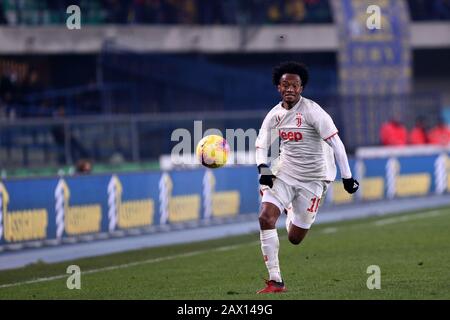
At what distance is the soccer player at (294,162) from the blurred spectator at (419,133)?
23.1 meters

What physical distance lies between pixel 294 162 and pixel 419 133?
23.6 metres

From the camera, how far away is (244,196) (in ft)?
88.1

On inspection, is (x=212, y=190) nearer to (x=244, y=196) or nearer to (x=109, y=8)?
(x=244, y=196)

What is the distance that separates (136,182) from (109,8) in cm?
1447

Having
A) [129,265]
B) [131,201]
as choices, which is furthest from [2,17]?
[129,265]

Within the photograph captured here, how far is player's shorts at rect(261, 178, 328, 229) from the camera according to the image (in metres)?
12.2

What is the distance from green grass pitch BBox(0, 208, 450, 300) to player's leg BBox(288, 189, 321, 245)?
0.56 meters

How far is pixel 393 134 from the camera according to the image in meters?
33.8

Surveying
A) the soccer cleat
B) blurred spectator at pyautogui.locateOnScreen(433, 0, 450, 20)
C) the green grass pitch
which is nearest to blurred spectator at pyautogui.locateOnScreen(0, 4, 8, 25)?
the green grass pitch

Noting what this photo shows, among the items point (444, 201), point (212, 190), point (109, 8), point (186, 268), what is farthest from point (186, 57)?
point (186, 268)
